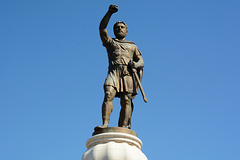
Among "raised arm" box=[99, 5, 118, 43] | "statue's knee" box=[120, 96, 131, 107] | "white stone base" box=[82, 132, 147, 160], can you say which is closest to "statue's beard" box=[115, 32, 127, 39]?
"raised arm" box=[99, 5, 118, 43]

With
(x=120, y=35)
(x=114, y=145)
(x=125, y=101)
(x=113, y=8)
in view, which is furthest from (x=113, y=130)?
(x=113, y=8)

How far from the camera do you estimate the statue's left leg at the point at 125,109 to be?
12766mm

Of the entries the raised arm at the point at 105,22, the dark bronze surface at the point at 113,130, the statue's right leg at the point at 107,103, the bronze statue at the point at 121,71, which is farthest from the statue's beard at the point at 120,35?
the dark bronze surface at the point at 113,130

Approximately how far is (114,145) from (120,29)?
12.8 feet

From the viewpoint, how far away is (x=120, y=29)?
1366 cm

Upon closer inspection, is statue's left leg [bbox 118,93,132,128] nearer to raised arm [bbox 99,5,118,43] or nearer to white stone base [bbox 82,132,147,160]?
white stone base [bbox 82,132,147,160]

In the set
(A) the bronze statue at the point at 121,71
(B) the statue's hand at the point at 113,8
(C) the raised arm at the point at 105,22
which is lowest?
(A) the bronze statue at the point at 121,71

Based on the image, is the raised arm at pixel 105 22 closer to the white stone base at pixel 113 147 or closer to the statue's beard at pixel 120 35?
the statue's beard at pixel 120 35

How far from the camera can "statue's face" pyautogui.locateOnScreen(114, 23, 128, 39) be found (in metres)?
13.7

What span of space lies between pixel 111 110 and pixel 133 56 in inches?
81.2

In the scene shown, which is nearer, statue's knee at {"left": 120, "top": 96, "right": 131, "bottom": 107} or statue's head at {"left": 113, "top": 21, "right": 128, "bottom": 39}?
statue's knee at {"left": 120, "top": 96, "right": 131, "bottom": 107}

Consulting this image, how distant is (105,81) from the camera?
1282 centimetres

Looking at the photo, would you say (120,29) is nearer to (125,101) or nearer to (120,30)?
(120,30)

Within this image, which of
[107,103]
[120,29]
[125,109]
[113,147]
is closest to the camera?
[113,147]
